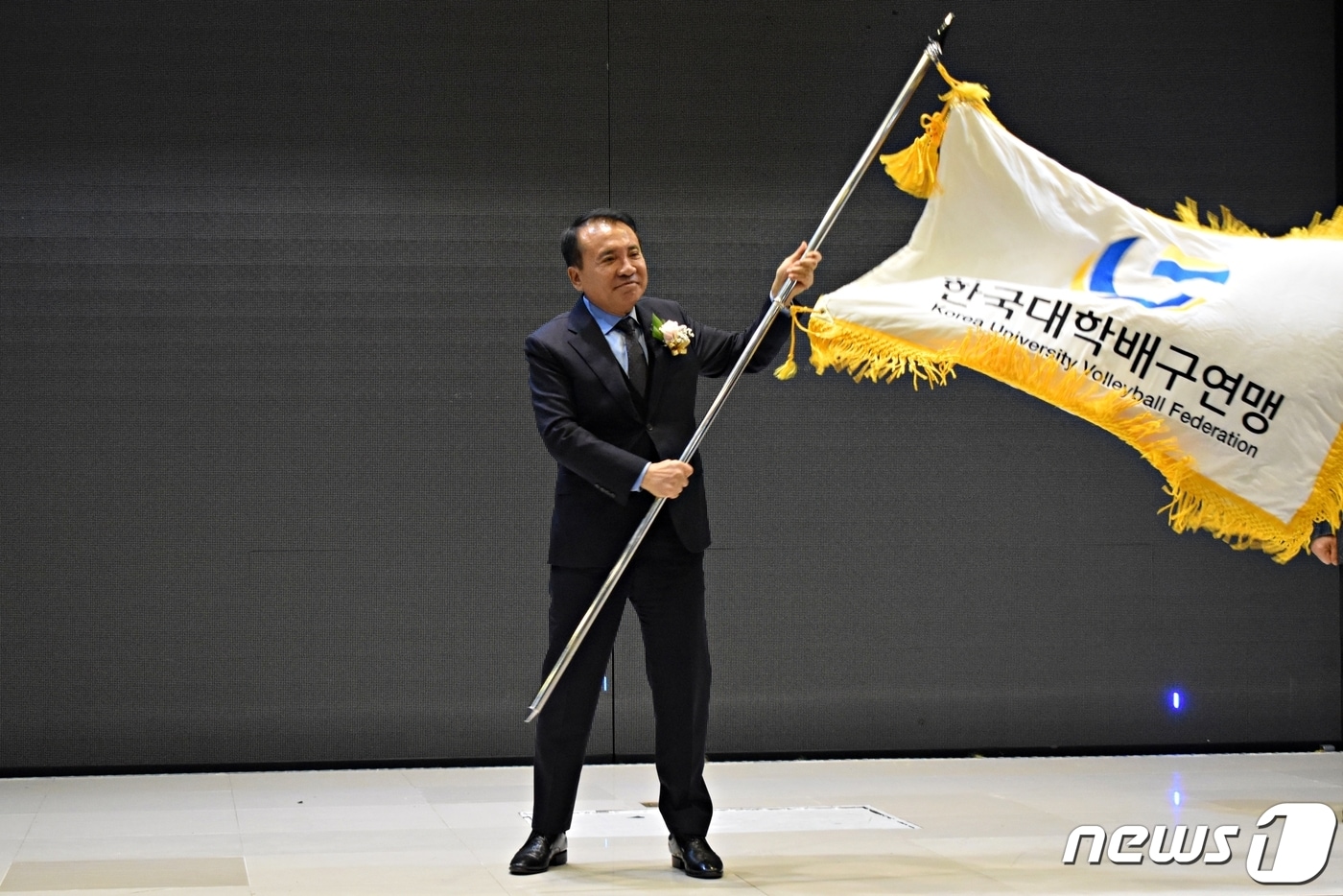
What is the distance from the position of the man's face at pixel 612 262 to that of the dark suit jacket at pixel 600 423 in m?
0.08

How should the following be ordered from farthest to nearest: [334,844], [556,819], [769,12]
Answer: [769,12]
[334,844]
[556,819]

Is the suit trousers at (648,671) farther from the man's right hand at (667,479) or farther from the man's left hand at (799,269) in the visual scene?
the man's left hand at (799,269)

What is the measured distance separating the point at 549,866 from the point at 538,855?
0.06 m

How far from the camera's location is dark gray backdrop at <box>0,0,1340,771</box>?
492cm

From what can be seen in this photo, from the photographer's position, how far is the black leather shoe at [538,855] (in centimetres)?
349

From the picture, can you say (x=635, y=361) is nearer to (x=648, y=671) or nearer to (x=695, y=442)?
(x=695, y=442)

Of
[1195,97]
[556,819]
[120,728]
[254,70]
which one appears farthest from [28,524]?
[1195,97]

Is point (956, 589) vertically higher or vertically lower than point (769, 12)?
lower

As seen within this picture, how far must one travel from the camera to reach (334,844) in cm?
387

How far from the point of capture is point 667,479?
3.38 m

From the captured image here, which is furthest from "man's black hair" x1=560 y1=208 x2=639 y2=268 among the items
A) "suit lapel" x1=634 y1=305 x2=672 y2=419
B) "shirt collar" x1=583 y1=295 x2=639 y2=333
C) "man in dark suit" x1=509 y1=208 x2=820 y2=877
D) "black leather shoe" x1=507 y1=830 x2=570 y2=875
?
"black leather shoe" x1=507 y1=830 x2=570 y2=875

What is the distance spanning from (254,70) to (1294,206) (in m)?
3.53

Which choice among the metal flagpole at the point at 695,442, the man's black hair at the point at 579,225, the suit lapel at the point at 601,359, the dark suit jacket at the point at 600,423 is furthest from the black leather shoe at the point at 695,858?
the man's black hair at the point at 579,225

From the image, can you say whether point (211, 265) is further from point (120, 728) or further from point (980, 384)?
point (980, 384)
